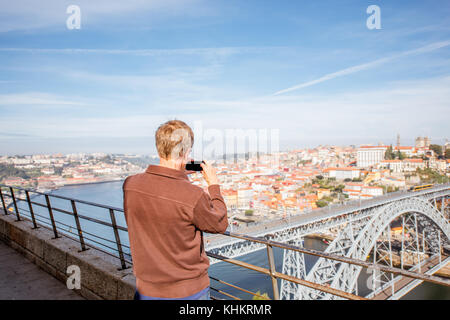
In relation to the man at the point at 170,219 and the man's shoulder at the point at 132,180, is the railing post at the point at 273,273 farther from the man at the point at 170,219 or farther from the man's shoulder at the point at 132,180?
the man's shoulder at the point at 132,180

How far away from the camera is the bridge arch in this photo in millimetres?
17141

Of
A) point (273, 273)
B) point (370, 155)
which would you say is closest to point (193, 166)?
point (273, 273)

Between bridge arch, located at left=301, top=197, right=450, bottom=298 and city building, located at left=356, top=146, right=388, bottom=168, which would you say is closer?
bridge arch, located at left=301, top=197, right=450, bottom=298

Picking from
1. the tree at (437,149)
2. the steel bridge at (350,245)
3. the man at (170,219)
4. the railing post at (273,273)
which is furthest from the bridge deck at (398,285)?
the tree at (437,149)

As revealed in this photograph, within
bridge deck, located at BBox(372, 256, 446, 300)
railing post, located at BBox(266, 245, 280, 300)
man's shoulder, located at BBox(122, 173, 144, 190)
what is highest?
man's shoulder, located at BBox(122, 173, 144, 190)

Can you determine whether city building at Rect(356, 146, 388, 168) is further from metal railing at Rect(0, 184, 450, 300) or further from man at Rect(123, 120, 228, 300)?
man at Rect(123, 120, 228, 300)

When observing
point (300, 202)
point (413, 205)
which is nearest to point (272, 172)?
point (300, 202)

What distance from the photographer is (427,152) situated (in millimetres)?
60594

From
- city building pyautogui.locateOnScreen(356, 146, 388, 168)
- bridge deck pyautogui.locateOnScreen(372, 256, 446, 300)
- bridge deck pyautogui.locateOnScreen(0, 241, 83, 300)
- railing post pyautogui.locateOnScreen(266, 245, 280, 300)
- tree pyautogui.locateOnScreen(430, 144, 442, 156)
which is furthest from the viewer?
city building pyautogui.locateOnScreen(356, 146, 388, 168)

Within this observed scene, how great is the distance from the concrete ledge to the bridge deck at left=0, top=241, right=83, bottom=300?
6 centimetres

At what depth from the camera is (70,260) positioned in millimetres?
2527

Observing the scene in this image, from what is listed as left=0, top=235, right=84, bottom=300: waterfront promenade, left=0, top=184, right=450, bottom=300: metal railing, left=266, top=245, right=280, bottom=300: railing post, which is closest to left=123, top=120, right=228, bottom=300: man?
left=0, top=184, right=450, bottom=300: metal railing
